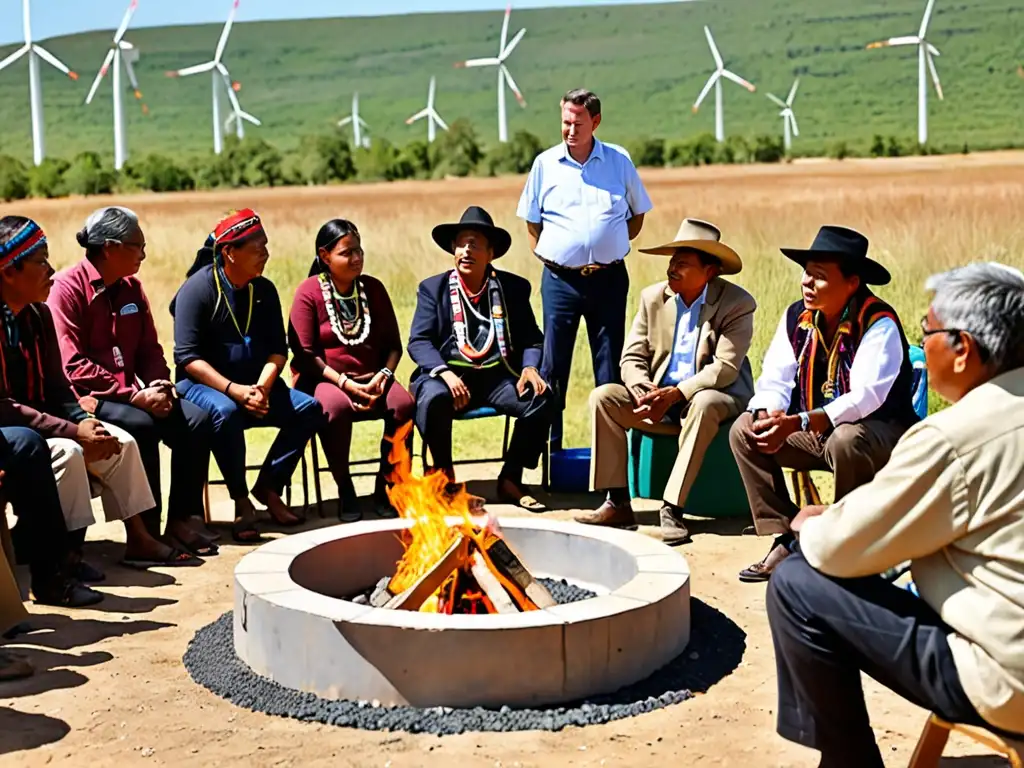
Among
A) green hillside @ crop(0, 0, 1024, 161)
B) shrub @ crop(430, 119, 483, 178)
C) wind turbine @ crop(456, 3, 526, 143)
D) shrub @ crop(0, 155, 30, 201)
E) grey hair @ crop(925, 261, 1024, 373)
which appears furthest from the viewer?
green hillside @ crop(0, 0, 1024, 161)

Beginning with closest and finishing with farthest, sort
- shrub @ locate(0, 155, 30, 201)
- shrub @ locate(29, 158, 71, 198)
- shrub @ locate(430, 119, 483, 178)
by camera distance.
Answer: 1. shrub @ locate(0, 155, 30, 201)
2. shrub @ locate(29, 158, 71, 198)
3. shrub @ locate(430, 119, 483, 178)

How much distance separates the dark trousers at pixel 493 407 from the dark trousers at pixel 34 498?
2.20 metres

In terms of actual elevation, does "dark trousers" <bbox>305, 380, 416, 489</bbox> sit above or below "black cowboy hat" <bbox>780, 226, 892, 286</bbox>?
below

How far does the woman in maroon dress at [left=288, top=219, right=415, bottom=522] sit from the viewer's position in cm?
737

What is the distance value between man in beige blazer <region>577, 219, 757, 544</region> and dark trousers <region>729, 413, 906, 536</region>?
590mm

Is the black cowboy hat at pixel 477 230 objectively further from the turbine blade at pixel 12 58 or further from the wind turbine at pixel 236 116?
the wind turbine at pixel 236 116

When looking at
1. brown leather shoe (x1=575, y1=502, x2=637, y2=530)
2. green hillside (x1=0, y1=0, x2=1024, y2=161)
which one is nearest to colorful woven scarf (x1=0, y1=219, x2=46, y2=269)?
brown leather shoe (x1=575, y1=502, x2=637, y2=530)

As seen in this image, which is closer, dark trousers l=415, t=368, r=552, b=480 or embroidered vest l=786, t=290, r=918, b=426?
embroidered vest l=786, t=290, r=918, b=426

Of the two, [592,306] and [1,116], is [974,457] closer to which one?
[592,306]

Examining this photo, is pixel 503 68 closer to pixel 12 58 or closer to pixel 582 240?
pixel 12 58

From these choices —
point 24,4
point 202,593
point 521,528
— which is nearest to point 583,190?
point 521,528

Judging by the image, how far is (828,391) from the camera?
6.18m

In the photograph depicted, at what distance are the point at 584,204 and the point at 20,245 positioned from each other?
133 inches

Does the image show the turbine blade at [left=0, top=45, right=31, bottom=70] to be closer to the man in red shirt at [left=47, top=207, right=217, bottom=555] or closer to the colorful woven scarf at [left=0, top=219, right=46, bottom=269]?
the man in red shirt at [left=47, top=207, right=217, bottom=555]
